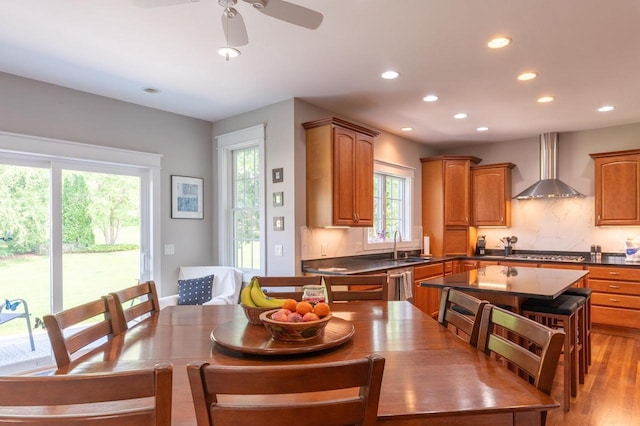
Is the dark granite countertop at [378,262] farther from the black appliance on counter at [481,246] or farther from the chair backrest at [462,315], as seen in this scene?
the chair backrest at [462,315]

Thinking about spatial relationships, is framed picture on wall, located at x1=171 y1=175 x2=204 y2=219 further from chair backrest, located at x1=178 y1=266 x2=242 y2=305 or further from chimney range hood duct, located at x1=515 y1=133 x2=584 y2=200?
chimney range hood duct, located at x1=515 y1=133 x2=584 y2=200

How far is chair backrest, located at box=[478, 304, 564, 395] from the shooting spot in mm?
1034

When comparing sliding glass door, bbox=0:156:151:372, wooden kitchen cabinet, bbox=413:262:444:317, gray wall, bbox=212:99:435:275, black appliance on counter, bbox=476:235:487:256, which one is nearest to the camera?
sliding glass door, bbox=0:156:151:372

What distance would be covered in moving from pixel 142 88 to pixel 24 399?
11.1 ft

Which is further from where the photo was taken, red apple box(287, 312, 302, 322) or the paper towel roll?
the paper towel roll

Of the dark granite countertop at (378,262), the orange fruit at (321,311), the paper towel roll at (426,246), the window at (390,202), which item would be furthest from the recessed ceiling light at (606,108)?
the orange fruit at (321,311)

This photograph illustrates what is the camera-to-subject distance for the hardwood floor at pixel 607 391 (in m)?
2.57

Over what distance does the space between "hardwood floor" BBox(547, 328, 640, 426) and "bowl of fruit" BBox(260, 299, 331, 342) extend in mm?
2023

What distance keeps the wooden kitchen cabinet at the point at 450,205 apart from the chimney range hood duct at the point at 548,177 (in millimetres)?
800

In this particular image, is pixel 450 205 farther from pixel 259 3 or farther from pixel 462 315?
pixel 259 3

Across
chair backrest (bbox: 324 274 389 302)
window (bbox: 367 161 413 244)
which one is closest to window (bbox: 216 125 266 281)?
window (bbox: 367 161 413 244)

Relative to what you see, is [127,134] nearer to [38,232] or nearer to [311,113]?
[38,232]

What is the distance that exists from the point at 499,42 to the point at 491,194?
11.8 feet

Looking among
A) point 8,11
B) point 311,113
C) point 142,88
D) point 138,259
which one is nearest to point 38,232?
point 138,259
